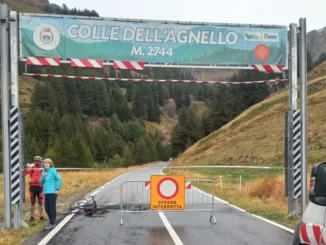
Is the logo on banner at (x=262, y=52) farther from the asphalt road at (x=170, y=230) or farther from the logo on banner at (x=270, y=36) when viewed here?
the asphalt road at (x=170, y=230)

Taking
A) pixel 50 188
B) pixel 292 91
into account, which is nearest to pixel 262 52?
pixel 292 91

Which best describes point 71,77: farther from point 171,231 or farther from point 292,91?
point 292,91

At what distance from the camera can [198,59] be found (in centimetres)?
1266

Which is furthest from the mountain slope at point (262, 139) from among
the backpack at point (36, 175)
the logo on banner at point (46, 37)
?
the logo on banner at point (46, 37)

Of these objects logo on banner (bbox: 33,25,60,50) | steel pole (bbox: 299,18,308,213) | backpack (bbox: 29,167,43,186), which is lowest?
backpack (bbox: 29,167,43,186)

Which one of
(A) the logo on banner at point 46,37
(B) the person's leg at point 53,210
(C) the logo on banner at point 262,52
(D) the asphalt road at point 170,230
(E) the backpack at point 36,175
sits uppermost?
(A) the logo on banner at point 46,37

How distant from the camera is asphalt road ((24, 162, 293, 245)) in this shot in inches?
358

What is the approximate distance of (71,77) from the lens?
12352 millimetres

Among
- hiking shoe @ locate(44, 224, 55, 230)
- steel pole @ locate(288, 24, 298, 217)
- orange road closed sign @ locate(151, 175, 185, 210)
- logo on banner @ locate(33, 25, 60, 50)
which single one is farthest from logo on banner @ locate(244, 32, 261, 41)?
hiking shoe @ locate(44, 224, 55, 230)

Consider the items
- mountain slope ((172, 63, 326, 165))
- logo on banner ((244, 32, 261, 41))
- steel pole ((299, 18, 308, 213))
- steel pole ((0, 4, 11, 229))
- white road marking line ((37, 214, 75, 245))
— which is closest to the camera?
white road marking line ((37, 214, 75, 245))

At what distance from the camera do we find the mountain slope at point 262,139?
39.3 metres

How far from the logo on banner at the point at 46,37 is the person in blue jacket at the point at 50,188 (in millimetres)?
3106

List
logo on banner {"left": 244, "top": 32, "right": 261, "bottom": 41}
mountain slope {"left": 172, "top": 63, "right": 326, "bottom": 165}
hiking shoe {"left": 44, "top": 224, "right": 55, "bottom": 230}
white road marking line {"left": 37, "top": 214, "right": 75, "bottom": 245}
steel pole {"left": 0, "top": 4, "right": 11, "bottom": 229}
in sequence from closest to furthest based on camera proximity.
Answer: white road marking line {"left": 37, "top": 214, "right": 75, "bottom": 245} < hiking shoe {"left": 44, "top": 224, "right": 55, "bottom": 230} < steel pole {"left": 0, "top": 4, "right": 11, "bottom": 229} < logo on banner {"left": 244, "top": 32, "right": 261, "bottom": 41} < mountain slope {"left": 172, "top": 63, "right": 326, "bottom": 165}

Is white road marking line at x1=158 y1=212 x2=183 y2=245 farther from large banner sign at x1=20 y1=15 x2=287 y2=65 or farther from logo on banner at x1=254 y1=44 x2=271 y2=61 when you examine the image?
logo on banner at x1=254 y1=44 x2=271 y2=61
